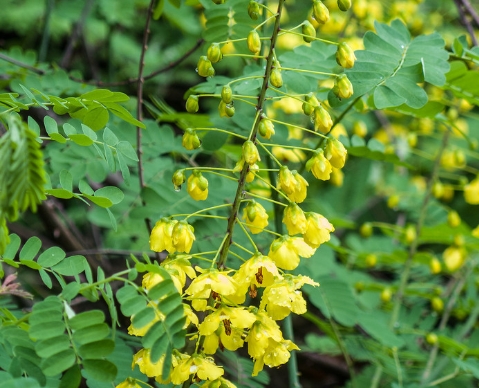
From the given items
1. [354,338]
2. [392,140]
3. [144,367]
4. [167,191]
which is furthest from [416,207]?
[144,367]

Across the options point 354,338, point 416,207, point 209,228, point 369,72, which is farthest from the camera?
point 416,207

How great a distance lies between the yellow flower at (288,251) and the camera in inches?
41.7

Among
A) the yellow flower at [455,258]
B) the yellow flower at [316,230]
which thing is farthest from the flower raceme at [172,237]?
the yellow flower at [455,258]

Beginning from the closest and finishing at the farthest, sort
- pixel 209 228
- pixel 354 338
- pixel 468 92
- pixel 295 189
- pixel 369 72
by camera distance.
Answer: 1. pixel 295 189
2. pixel 369 72
3. pixel 468 92
4. pixel 209 228
5. pixel 354 338

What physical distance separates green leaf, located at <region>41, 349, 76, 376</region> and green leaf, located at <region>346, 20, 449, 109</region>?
2.40ft

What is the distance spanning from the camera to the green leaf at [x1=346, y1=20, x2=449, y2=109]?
47.9 inches

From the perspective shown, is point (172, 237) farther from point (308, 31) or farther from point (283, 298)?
point (308, 31)

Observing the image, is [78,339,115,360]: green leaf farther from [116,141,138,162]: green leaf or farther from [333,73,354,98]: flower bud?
[333,73,354,98]: flower bud

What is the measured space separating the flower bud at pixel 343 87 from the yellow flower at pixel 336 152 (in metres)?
0.09

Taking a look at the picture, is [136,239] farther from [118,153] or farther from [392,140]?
[392,140]

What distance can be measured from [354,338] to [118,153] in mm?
1174

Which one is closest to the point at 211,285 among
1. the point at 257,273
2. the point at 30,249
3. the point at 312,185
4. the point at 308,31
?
the point at 257,273

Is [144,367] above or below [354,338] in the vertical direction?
above

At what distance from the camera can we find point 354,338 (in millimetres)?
2008
